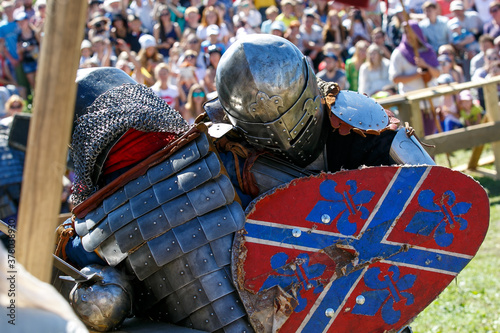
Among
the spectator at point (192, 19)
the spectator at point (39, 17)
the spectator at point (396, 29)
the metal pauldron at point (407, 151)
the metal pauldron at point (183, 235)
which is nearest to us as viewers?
the metal pauldron at point (183, 235)

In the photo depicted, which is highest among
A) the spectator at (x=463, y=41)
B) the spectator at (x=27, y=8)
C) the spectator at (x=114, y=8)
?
the spectator at (x=27, y=8)

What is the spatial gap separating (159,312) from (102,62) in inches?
297

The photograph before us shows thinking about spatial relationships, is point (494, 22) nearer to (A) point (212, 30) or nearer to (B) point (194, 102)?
(A) point (212, 30)

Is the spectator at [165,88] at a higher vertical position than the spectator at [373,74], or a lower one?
higher

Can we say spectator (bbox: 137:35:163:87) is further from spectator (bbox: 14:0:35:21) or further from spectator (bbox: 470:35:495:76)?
spectator (bbox: 470:35:495:76)

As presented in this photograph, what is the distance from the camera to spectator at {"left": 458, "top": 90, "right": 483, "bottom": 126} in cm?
986

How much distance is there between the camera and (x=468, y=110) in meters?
9.88

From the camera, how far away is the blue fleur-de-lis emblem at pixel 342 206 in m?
3.63

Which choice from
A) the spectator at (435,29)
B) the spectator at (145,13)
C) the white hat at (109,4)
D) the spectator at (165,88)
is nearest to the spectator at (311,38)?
the spectator at (435,29)

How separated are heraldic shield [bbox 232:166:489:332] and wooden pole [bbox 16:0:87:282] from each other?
1.76 metres

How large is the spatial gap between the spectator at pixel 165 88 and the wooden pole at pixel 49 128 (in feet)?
26.2

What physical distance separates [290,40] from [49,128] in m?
9.64

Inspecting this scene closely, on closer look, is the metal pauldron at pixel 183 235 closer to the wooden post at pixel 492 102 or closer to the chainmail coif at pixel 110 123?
the chainmail coif at pixel 110 123

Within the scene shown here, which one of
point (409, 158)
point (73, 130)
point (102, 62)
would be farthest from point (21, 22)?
point (409, 158)
